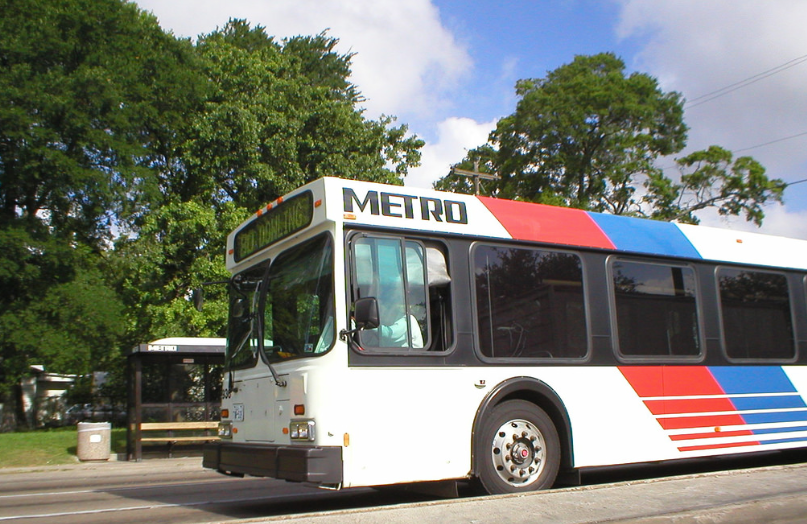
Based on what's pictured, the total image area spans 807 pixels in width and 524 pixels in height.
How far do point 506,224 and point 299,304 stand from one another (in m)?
2.43

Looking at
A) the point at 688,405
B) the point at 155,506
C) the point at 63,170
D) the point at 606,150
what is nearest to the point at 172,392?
the point at 63,170

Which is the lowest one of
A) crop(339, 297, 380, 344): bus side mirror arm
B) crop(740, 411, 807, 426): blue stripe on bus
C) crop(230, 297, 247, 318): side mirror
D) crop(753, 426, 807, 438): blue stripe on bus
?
crop(753, 426, 807, 438): blue stripe on bus

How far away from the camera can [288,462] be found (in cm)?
666

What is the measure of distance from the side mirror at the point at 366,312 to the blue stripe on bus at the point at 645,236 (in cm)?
374

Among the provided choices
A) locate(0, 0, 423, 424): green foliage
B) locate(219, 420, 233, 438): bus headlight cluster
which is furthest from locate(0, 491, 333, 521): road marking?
locate(0, 0, 423, 424): green foliage

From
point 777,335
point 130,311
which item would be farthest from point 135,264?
point 777,335

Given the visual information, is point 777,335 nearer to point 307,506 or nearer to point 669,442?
point 669,442

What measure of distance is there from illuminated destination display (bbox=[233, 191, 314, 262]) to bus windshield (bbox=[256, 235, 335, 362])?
0.22 metres

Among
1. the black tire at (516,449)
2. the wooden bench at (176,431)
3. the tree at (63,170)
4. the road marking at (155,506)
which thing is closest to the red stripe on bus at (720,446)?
the black tire at (516,449)

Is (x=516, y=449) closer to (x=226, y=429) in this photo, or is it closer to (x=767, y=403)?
(x=226, y=429)

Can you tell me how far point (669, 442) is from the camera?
8766mm

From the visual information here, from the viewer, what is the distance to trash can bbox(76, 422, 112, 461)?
1852cm

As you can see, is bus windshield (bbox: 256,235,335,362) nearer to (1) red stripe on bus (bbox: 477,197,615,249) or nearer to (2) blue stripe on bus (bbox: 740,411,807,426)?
(1) red stripe on bus (bbox: 477,197,615,249)

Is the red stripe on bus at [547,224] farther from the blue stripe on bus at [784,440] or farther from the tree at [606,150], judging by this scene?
the tree at [606,150]
